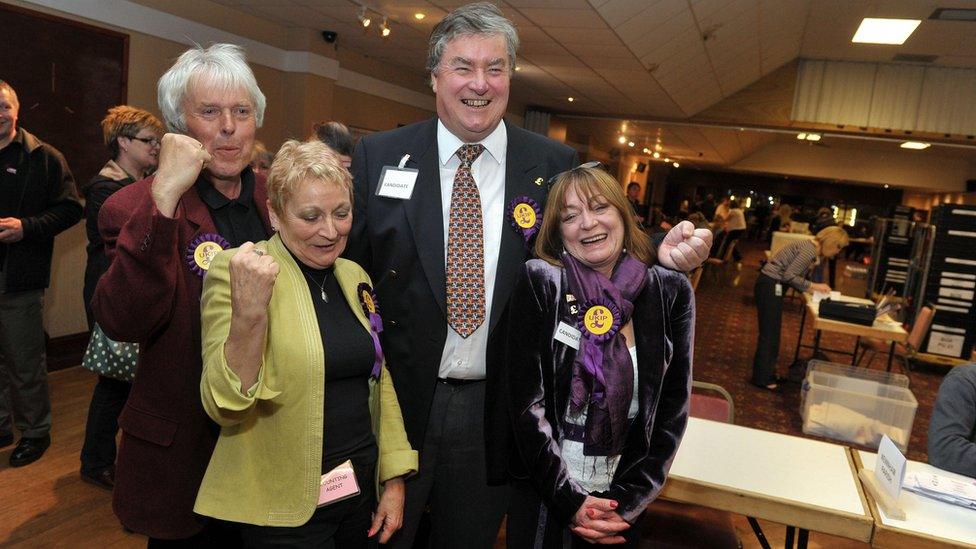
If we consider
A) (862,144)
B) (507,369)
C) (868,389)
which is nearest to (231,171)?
(507,369)

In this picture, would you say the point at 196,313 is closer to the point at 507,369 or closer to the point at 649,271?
the point at 507,369

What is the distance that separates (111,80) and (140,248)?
190 inches

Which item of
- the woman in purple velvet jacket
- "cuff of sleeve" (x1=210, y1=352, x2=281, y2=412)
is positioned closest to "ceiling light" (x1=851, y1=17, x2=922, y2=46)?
the woman in purple velvet jacket

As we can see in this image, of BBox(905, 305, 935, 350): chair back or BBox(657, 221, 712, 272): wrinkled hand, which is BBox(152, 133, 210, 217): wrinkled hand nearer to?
BBox(657, 221, 712, 272): wrinkled hand

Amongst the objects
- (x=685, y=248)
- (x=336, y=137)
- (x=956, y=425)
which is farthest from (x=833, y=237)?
(x=685, y=248)

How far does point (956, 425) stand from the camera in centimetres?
221

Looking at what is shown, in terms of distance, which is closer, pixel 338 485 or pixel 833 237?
pixel 338 485

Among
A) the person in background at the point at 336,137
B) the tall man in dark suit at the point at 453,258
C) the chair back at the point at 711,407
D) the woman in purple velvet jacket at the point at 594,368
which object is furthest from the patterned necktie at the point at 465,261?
the person in background at the point at 336,137

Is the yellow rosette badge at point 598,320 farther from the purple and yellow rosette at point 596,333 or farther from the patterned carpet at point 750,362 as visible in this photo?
the patterned carpet at point 750,362

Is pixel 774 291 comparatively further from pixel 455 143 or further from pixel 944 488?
pixel 455 143

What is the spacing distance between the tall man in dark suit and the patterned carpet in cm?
403

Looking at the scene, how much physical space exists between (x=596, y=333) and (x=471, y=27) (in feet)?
2.78

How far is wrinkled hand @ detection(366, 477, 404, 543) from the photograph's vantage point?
63.5 inches

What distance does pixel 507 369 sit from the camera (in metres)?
1.61
